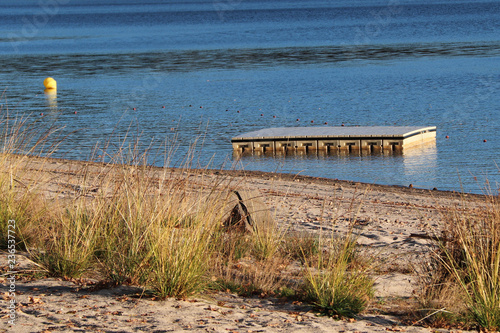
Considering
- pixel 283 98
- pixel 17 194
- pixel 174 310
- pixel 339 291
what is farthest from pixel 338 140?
pixel 174 310

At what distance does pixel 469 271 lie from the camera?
233 inches

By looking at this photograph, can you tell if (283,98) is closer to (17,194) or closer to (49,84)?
(49,84)

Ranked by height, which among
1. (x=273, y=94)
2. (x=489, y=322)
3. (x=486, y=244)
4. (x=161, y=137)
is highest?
(x=273, y=94)

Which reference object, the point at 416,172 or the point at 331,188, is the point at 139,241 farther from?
the point at 416,172

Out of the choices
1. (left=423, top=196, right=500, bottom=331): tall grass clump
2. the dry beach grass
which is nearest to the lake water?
the dry beach grass

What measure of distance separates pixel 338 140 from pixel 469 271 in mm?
16565

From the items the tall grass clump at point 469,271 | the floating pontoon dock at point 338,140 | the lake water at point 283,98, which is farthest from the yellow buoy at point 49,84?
the tall grass clump at point 469,271

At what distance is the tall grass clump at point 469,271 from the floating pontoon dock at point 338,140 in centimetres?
1579

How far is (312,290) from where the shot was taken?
248 inches

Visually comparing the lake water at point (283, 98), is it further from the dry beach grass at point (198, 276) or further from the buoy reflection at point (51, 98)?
the dry beach grass at point (198, 276)

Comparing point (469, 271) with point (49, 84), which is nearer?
point (469, 271)

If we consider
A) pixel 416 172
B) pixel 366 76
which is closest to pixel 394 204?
pixel 416 172

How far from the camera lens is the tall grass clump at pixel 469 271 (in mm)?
5691

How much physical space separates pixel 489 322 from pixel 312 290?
1.57 meters
